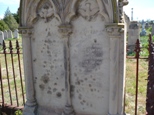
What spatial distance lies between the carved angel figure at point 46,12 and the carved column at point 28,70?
0.35 metres

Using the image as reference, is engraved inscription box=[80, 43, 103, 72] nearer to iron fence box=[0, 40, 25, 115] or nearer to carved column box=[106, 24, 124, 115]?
carved column box=[106, 24, 124, 115]

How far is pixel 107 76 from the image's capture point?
121 inches

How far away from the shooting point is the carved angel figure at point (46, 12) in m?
3.26

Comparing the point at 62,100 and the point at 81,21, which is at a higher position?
the point at 81,21

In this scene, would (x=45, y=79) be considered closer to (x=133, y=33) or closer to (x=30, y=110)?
(x=30, y=110)

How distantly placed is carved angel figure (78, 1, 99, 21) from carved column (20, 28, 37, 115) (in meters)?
1.03

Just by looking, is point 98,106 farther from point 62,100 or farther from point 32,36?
point 32,36

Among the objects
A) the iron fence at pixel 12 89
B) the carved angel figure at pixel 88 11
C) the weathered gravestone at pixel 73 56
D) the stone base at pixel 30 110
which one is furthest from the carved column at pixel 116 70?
the iron fence at pixel 12 89

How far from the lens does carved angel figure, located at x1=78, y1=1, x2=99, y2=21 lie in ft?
9.66

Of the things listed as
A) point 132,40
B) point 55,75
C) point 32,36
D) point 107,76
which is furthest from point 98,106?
point 132,40

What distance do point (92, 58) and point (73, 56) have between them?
0.34 metres

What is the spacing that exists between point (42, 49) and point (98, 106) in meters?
1.37

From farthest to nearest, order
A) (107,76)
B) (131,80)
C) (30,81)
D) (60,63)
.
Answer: (131,80)
(30,81)
(60,63)
(107,76)

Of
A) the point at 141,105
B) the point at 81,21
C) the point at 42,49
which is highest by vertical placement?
the point at 81,21
